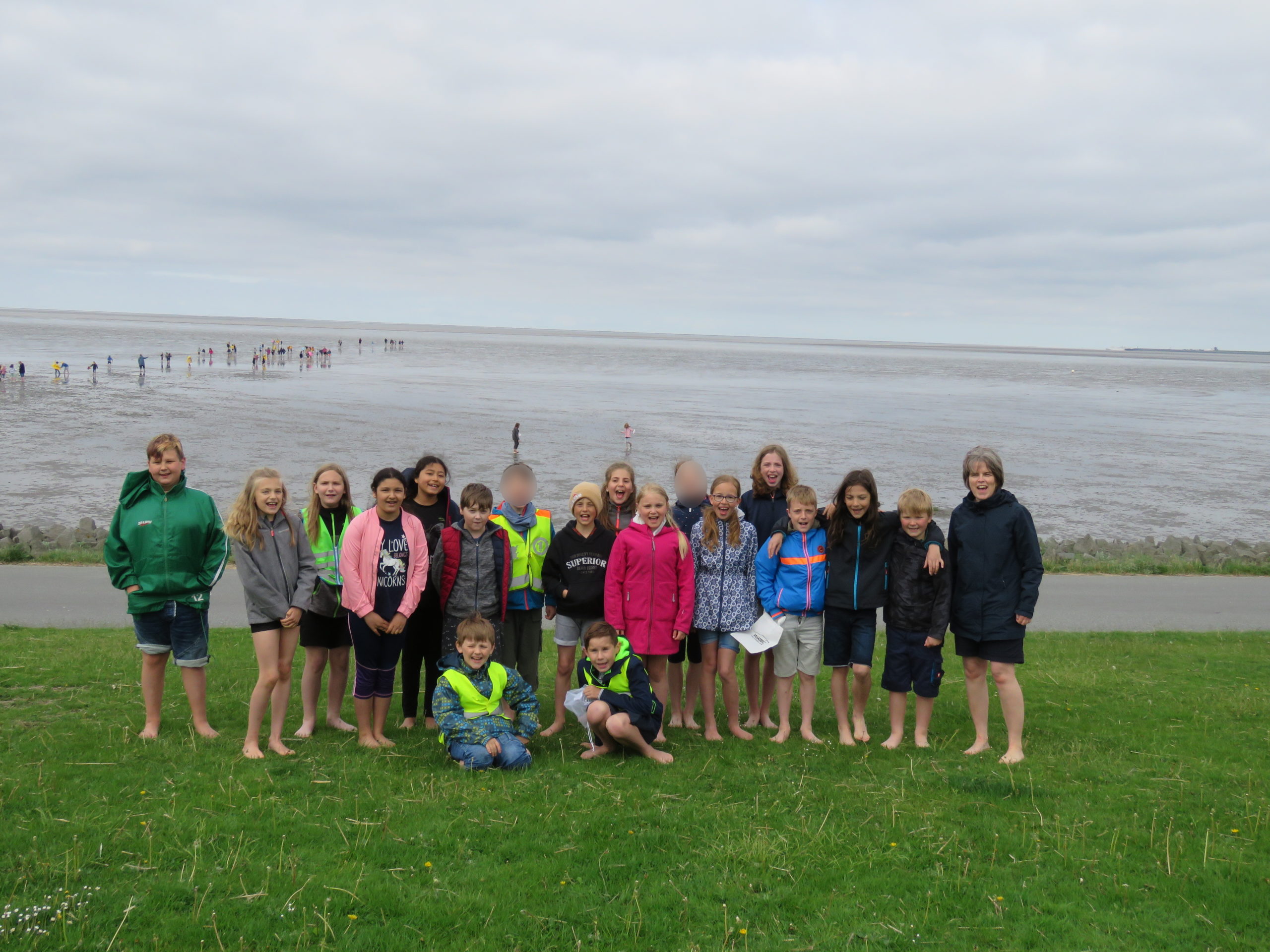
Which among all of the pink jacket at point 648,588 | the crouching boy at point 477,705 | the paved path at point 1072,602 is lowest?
the paved path at point 1072,602

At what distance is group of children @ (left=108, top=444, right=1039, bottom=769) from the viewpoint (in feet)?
20.5

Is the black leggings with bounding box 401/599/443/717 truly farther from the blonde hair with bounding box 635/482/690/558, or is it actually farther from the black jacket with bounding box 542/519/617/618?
the blonde hair with bounding box 635/482/690/558

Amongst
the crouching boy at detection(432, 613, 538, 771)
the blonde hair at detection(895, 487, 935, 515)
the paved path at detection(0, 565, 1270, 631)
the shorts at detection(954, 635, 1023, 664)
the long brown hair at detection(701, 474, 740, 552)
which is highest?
the blonde hair at detection(895, 487, 935, 515)

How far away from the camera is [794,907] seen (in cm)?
441

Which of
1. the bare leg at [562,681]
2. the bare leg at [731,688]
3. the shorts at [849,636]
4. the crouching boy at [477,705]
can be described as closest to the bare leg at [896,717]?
the shorts at [849,636]

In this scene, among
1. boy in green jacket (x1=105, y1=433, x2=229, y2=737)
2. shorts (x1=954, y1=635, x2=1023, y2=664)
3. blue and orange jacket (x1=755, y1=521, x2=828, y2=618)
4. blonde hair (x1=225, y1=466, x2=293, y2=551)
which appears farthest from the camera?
blue and orange jacket (x1=755, y1=521, x2=828, y2=618)

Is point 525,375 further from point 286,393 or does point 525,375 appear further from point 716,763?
point 716,763

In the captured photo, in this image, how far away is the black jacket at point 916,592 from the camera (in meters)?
6.57

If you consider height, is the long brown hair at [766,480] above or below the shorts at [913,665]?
above

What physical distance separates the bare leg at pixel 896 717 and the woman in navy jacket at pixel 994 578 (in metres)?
0.54

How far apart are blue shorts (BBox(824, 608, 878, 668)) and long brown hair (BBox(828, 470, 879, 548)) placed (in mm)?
530

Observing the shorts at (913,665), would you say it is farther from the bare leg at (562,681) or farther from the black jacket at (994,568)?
the bare leg at (562,681)

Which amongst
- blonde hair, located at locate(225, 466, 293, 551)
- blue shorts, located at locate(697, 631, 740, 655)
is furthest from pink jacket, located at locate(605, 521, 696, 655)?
blonde hair, located at locate(225, 466, 293, 551)

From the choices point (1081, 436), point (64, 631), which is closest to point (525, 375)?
point (1081, 436)
